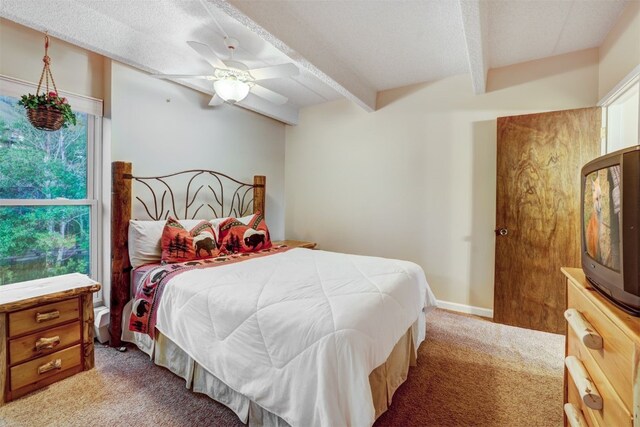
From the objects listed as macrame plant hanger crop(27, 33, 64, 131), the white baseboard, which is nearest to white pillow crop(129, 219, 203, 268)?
macrame plant hanger crop(27, 33, 64, 131)

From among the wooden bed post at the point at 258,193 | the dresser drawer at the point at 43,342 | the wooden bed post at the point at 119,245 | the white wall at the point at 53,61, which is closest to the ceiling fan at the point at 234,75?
the white wall at the point at 53,61

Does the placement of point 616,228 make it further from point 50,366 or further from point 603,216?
point 50,366

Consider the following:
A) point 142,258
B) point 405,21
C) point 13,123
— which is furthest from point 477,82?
point 13,123

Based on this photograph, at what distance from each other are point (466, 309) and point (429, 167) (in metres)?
1.63

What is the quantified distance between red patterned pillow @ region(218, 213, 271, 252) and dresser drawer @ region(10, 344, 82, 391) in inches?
49.7

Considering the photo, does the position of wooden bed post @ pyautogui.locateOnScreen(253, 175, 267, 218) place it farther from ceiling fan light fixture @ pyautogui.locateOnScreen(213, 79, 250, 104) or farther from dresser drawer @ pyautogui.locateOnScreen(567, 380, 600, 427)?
dresser drawer @ pyautogui.locateOnScreen(567, 380, 600, 427)

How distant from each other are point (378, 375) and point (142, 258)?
2041 millimetres

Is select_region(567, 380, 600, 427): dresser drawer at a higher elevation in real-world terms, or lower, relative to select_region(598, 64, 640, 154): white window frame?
lower

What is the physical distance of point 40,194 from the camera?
90.0 inches

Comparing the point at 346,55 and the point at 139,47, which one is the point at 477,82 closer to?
the point at 346,55

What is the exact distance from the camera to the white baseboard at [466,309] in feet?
9.96

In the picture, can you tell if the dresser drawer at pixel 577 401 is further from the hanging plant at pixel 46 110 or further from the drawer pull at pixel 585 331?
the hanging plant at pixel 46 110

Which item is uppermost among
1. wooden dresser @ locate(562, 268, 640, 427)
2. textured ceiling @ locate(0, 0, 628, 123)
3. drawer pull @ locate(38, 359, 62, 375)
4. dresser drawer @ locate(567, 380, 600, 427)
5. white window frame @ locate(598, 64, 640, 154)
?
textured ceiling @ locate(0, 0, 628, 123)

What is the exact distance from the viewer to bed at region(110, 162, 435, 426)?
1.20 metres
